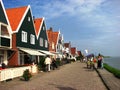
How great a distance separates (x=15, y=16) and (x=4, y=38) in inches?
283

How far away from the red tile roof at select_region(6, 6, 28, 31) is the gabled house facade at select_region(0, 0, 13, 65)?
222 centimetres

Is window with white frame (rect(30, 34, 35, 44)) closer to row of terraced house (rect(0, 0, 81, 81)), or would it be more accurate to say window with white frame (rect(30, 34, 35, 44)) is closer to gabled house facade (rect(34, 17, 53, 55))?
row of terraced house (rect(0, 0, 81, 81))

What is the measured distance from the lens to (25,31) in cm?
3334

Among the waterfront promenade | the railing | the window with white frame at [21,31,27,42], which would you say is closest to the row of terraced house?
the window with white frame at [21,31,27,42]

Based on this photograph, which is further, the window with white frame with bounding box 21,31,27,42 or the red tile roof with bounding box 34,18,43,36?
the red tile roof with bounding box 34,18,43,36

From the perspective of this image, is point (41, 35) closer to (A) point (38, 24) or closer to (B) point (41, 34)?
(B) point (41, 34)

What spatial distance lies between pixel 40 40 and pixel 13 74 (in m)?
22.3

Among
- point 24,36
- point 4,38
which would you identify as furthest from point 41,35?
point 4,38

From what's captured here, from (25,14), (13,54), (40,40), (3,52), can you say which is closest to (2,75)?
(3,52)

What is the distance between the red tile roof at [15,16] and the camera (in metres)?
Result: 30.9

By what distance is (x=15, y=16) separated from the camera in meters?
33.1

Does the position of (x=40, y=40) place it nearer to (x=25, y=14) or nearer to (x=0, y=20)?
(x=25, y=14)

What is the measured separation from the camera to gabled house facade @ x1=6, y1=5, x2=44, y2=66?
2958cm

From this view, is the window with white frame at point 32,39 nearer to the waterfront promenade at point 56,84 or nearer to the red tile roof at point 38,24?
the red tile roof at point 38,24
